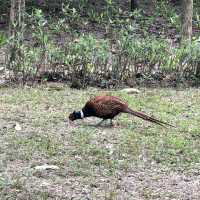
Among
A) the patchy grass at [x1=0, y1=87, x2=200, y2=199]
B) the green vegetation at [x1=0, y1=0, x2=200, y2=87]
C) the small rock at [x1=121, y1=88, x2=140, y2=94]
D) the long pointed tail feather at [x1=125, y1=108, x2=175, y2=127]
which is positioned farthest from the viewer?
the green vegetation at [x1=0, y1=0, x2=200, y2=87]

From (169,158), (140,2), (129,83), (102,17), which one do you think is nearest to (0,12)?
(102,17)

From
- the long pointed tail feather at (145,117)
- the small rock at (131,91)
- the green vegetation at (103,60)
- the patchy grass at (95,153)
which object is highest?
the green vegetation at (103,60)

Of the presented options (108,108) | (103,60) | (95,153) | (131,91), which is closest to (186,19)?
(103,60)

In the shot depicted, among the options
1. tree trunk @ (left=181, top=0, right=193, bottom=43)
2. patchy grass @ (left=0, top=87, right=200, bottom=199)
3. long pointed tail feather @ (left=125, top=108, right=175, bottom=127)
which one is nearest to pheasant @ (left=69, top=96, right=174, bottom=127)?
long pointed tail feather @ (left=125, top=108, right=175, bottom=127)

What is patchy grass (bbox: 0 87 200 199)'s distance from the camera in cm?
518

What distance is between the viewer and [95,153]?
6.31m

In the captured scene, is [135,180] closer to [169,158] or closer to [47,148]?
[169,158]

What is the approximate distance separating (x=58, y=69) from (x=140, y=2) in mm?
11526

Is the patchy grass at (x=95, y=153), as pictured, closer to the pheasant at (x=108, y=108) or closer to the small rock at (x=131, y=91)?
the pheasant at (x=108, y=108)

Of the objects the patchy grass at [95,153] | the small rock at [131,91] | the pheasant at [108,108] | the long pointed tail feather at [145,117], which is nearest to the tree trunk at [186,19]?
the small rock at [131,91]

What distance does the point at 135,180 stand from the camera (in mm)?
5477

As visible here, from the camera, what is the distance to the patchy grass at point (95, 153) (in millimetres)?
5180

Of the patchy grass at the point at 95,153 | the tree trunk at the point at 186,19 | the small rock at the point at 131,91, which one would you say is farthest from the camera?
the tree trunk at the point at 186,19

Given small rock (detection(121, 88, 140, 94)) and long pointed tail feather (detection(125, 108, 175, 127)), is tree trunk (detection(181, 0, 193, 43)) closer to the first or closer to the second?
small rock (detection(121, 88, 140, 94))
